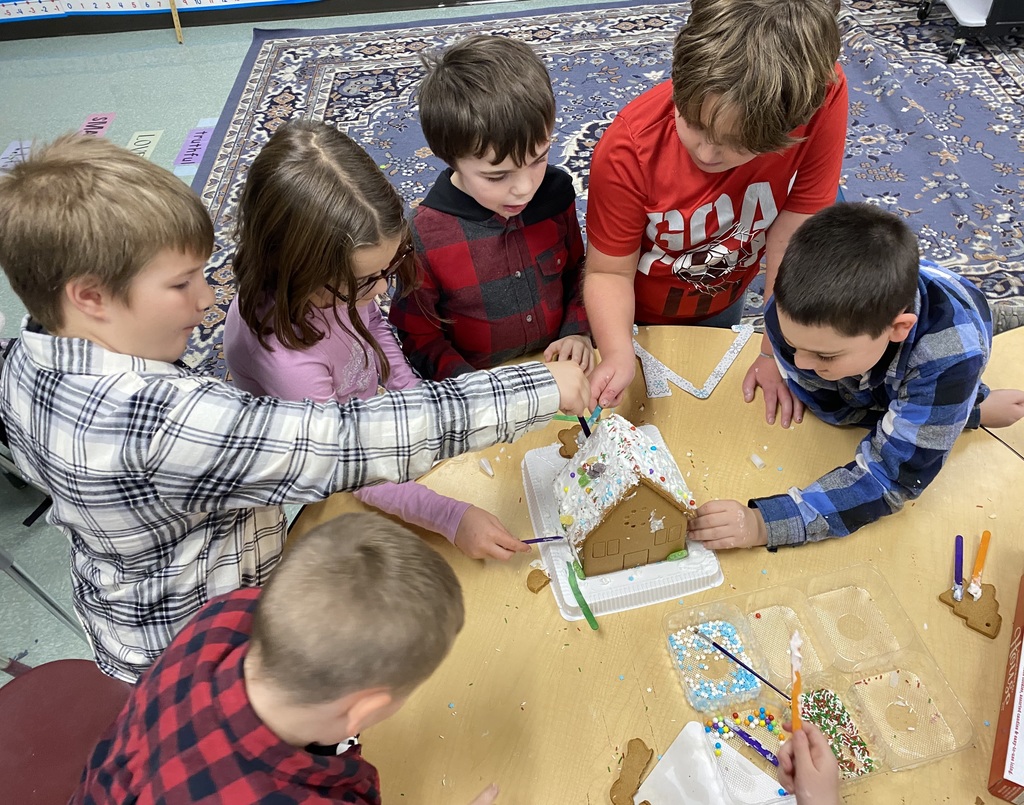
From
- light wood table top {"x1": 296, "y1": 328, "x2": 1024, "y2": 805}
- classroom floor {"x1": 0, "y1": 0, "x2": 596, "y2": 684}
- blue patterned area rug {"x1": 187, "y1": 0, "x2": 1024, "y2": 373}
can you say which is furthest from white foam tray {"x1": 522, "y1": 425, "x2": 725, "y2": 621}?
classroom floor {"x1": 0, "y1": 0, "x2": 596, "y2": 684}

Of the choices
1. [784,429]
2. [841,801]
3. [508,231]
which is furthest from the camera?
Answer: [508,231]

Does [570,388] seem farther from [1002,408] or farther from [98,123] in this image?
[98,123]

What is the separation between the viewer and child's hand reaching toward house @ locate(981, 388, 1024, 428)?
1125 millimetres

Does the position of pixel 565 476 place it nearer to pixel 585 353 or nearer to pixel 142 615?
pixel 585 353

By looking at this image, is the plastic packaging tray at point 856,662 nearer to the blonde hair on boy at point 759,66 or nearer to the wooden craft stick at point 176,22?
the blonde hair on boy at point 759,66

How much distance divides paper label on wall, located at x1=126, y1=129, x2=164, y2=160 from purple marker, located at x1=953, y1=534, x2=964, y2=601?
10.6 feet

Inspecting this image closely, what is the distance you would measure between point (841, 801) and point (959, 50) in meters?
3.48

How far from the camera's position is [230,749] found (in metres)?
0.68

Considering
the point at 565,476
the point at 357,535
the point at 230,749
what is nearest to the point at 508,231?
the point at 565,476

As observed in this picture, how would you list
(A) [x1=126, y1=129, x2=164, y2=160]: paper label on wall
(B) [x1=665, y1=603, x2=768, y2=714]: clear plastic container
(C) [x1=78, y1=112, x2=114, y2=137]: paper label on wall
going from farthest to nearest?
(C) [x1=78, y1=112, x2=114, y2=137]: paper label on wall < (A) [x1=126, y1=129, x2=164, y2=160]: paper label on wall < (B) [x1=665, y1=603, x2=768, y2=714]: clear plastic container

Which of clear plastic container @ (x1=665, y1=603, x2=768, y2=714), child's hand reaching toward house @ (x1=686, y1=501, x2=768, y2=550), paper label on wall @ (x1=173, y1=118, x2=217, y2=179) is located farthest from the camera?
paper label on wall @ (x1=173, y1=118, x2=217, y2=179)

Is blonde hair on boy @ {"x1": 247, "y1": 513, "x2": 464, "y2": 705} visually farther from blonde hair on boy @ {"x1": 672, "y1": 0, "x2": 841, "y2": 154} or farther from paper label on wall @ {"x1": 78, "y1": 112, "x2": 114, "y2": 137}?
paper label on wall @ {"x1": 78, "y1": 112, "x2": 114, "y2": 137}

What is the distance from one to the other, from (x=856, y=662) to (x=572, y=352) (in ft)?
2.14

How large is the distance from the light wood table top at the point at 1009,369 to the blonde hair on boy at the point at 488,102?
0.84 meters
